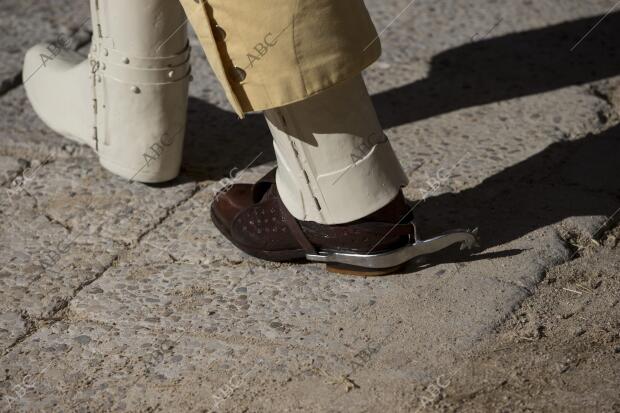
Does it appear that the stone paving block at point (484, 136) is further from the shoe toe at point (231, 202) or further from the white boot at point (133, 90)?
the white boot at point (133, 90)

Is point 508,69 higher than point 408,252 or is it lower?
lower

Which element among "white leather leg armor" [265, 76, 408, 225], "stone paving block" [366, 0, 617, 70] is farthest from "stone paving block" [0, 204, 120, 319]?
"stone paving block" [366, 0, 617, 70]

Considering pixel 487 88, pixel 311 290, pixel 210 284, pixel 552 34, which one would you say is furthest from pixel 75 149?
pixel 552 34

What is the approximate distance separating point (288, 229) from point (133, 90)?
576 mm

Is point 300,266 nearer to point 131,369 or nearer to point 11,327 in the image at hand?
point 131,369

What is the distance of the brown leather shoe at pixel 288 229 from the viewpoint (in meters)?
2.13

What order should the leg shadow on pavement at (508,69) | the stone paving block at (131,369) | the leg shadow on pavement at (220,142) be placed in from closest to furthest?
the stone paving block at (131,369), the leg shadow on pavement at (220,142), the leg shadow on pavement at (508,69)

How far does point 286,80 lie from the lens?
6.19ft

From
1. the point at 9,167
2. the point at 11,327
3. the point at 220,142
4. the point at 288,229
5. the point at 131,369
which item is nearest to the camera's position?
the point at 131,369

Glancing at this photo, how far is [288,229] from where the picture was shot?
2.21m

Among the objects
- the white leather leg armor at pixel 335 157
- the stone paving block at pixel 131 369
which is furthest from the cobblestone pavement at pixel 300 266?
the white leather leg armor at pixel 335 157

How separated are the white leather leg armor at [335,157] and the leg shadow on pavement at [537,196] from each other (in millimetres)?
320

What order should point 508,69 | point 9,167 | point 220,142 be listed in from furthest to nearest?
point 508,69 → point 220,142 → point 9,167

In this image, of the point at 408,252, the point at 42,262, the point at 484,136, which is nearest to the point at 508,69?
the point at 484,136
